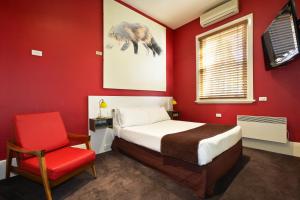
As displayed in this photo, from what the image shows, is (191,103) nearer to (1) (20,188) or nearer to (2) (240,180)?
(2) (240,180)

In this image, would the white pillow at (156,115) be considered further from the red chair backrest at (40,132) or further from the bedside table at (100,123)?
the red chair backrest at (40,132)

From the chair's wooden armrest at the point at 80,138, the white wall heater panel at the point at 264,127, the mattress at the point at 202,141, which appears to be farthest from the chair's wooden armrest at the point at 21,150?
the white wall heater panel at the point at 264,127

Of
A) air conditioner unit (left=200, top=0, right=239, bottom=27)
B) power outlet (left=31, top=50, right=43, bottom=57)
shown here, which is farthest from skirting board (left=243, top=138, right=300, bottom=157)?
power outlet (left=31, top=50, right=43, bottom=57)

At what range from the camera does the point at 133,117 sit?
2988mm

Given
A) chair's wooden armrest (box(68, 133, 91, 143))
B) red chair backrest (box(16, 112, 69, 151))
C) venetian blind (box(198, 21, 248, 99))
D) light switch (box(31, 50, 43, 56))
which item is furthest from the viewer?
venetian blind (box(198, 21, 248, 99))

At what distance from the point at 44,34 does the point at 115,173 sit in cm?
237

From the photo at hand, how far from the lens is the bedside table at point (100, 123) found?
2.69 m

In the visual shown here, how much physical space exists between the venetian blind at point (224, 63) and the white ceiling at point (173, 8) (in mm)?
644

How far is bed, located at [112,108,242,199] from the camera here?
1595mm

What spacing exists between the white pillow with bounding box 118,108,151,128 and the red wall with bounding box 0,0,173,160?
575mm

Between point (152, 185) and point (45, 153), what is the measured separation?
4.45ft

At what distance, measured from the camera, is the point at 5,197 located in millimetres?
1597

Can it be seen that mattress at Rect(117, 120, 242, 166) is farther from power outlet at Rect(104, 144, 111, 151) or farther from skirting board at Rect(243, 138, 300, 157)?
skirting board at Rect(243, 138, 300, 157)

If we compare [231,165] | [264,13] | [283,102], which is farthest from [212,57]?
[231,165]
